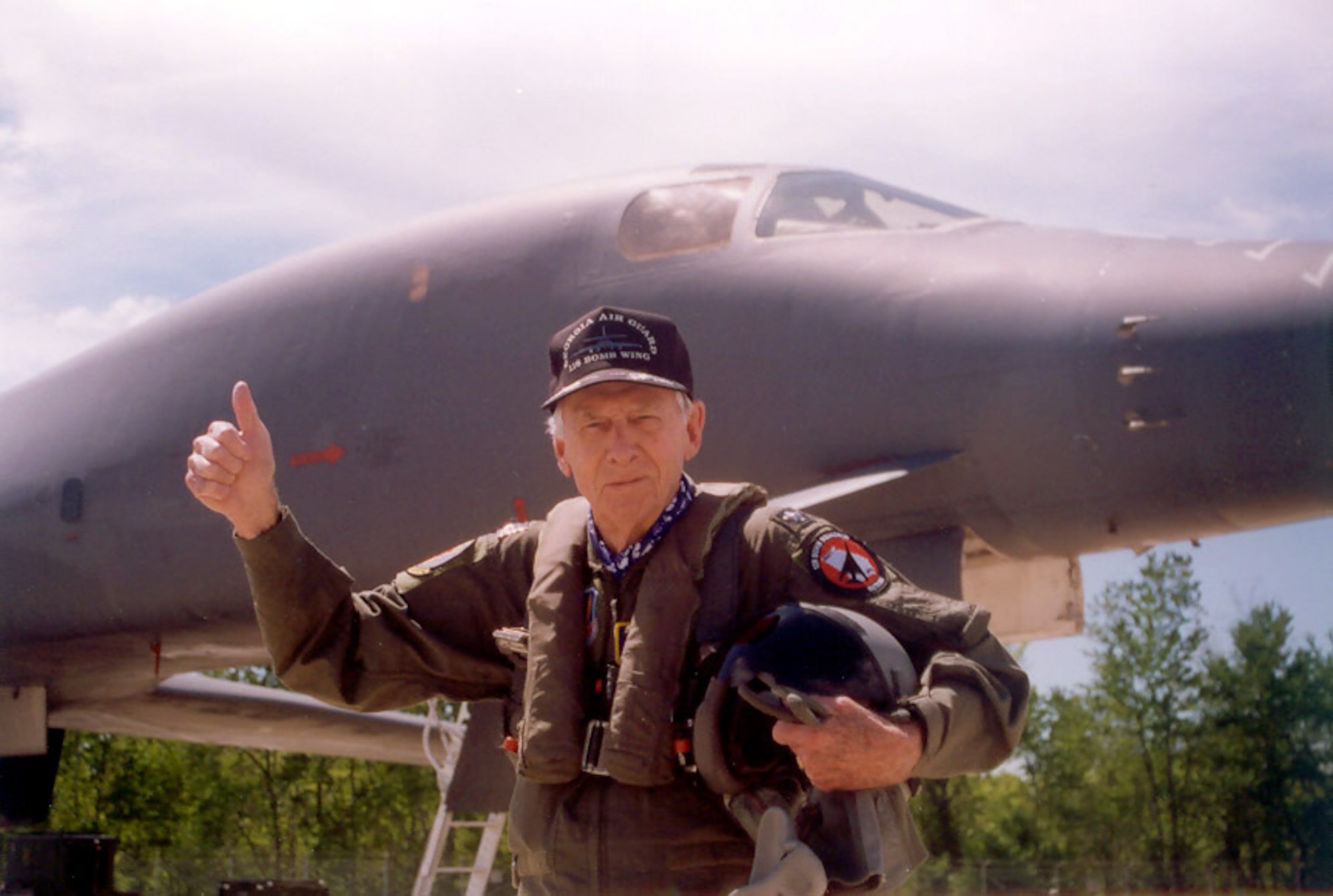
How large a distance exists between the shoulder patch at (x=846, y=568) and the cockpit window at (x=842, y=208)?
374 cm

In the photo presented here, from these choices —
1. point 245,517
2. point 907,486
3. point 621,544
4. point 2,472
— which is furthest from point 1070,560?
point 2,472

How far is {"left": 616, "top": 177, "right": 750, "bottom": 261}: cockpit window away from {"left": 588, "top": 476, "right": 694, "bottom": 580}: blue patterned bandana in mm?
3599

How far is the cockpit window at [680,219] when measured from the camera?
6.21m

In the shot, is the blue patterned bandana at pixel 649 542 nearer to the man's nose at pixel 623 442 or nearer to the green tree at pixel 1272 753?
the man's nose at pixel 623 442

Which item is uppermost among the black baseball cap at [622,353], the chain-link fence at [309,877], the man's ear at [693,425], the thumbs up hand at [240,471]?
the black baseball cap at [622,353]

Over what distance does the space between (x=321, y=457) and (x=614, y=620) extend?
4.35 metres

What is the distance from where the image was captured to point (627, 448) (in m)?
2.56

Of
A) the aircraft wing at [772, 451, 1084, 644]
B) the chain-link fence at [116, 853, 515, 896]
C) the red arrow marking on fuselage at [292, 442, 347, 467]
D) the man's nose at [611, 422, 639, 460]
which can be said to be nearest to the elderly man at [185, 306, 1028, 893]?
the man's nose at [611, 422, 639, 460]

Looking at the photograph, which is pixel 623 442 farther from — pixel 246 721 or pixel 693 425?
pixel 246 721

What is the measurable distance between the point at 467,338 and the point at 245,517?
389 centimetres

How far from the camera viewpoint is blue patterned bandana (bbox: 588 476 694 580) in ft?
8.63

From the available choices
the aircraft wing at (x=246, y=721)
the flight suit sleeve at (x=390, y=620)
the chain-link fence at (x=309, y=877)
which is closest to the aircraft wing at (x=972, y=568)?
the flight suit sleeve at (x=390, y=620)

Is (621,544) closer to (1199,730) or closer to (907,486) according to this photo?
(907,486)

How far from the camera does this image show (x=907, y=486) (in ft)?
17.2
